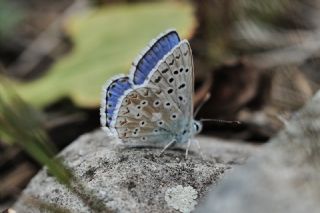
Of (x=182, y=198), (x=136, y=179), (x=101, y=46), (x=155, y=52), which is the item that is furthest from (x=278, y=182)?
(x=101, y=46)

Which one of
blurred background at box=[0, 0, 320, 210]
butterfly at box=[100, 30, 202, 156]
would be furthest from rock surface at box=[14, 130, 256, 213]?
blurred background at box=[0, 0, 320, 210]

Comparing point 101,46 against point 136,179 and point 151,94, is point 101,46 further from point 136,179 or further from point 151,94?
point 136,179

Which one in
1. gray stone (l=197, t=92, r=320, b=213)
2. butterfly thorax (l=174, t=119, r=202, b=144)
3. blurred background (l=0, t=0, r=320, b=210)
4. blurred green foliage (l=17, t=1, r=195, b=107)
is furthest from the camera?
blurred green foliage (l=17, t=1, r=195, b=107)

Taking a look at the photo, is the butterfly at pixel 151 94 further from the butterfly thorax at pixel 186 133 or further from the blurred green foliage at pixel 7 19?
the blurred green foliage at pixel 7 19

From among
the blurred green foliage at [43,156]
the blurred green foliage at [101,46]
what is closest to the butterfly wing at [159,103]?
the blurred green foliage at [43,156]

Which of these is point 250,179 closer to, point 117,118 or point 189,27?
point 117,118

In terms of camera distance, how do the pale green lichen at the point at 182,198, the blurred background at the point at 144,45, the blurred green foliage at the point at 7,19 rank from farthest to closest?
the blurred green foliage at the point at 7,19 < the blurred background at the point at 144,45 < the pale green lichen at the point at 182,198

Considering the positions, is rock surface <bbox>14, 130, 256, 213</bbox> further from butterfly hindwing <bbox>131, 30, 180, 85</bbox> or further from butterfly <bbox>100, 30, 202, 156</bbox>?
butterfly hindwing <bbox>131, 30, 180, 85</bbox>
